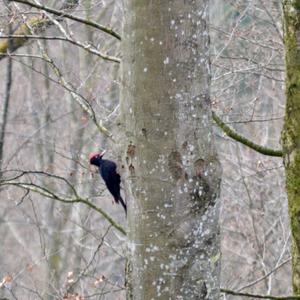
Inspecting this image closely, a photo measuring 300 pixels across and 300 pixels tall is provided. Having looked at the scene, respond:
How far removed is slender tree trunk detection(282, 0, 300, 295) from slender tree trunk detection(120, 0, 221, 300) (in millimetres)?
1347

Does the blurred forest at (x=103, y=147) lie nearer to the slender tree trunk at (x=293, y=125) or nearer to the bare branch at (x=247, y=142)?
the bare branch at (x=247, y=142)

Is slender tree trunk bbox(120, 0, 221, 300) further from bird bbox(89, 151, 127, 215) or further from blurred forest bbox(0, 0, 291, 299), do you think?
blurred forest bbox(0, 0, 291, 299)

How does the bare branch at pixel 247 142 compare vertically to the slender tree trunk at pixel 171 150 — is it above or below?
above

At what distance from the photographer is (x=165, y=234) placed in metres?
2.77

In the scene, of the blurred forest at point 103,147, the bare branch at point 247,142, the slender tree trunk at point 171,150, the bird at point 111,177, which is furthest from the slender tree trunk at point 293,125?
the blurred forest at point 103,147

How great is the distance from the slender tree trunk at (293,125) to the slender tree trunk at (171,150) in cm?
135

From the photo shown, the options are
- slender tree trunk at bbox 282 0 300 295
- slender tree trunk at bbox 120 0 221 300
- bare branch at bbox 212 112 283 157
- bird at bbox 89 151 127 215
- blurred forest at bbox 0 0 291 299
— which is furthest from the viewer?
blurred forest at bbox 0 0 291 299

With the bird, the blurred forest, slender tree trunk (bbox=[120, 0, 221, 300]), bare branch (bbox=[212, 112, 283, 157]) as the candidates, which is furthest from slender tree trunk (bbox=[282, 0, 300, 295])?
the blurred forest

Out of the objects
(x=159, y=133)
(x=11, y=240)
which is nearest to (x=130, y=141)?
(x=159, y=133)

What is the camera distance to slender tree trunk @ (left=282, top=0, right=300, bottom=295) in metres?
4.04

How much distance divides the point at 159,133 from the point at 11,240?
14.8m

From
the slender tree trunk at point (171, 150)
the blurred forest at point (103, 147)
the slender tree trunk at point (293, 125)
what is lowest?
the slender tree trunk at point (171, 150)

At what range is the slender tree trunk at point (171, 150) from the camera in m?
2.74

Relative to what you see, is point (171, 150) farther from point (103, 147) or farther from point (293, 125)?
point (103, 147)
